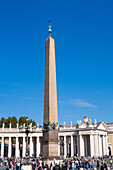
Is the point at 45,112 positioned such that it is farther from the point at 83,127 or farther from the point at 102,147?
the point at 102,147

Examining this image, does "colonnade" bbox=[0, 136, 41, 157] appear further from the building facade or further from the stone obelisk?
the stone obelisk

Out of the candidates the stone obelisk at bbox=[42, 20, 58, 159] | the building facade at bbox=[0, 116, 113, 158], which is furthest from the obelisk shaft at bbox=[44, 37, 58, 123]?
the building facade at bbox=[0, 116, 113, 158]

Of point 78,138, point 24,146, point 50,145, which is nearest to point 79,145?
point 78,138

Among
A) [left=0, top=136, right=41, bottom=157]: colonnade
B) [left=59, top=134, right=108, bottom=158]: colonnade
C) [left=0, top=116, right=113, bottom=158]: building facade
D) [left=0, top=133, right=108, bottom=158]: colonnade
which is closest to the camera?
[left=59, top=134, right=108, bottom=158]: colonnade

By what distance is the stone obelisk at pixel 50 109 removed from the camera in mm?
27031

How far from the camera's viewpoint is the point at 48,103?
89.0ft

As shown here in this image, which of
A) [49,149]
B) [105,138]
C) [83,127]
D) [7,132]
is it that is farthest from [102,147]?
[49,149]

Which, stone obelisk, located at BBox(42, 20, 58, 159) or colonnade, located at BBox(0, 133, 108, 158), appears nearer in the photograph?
stone obelisk, located at BBox(42, 20, 58, 159)

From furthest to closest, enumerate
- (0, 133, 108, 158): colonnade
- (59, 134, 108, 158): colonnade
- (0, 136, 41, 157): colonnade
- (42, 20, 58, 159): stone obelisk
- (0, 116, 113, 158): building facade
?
1. (0, 136, 41, 157): colonnade
2. (0, 116, 113, 158): building facade
3. (0, 133, 108, 158): colonnade
4. (59, 134, 108, 158): colonnade
5. (42, 20, 58, 159): stone obelisk

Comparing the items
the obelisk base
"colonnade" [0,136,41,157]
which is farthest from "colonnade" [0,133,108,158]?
the obelisk base

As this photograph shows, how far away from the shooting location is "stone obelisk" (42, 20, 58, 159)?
27.0 metres

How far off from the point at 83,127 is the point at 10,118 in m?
28.9

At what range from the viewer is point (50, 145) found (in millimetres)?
27219

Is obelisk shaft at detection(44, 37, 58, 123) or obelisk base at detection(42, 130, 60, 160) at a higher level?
obelisk shaft at detection(44, 37, 58, 123)
